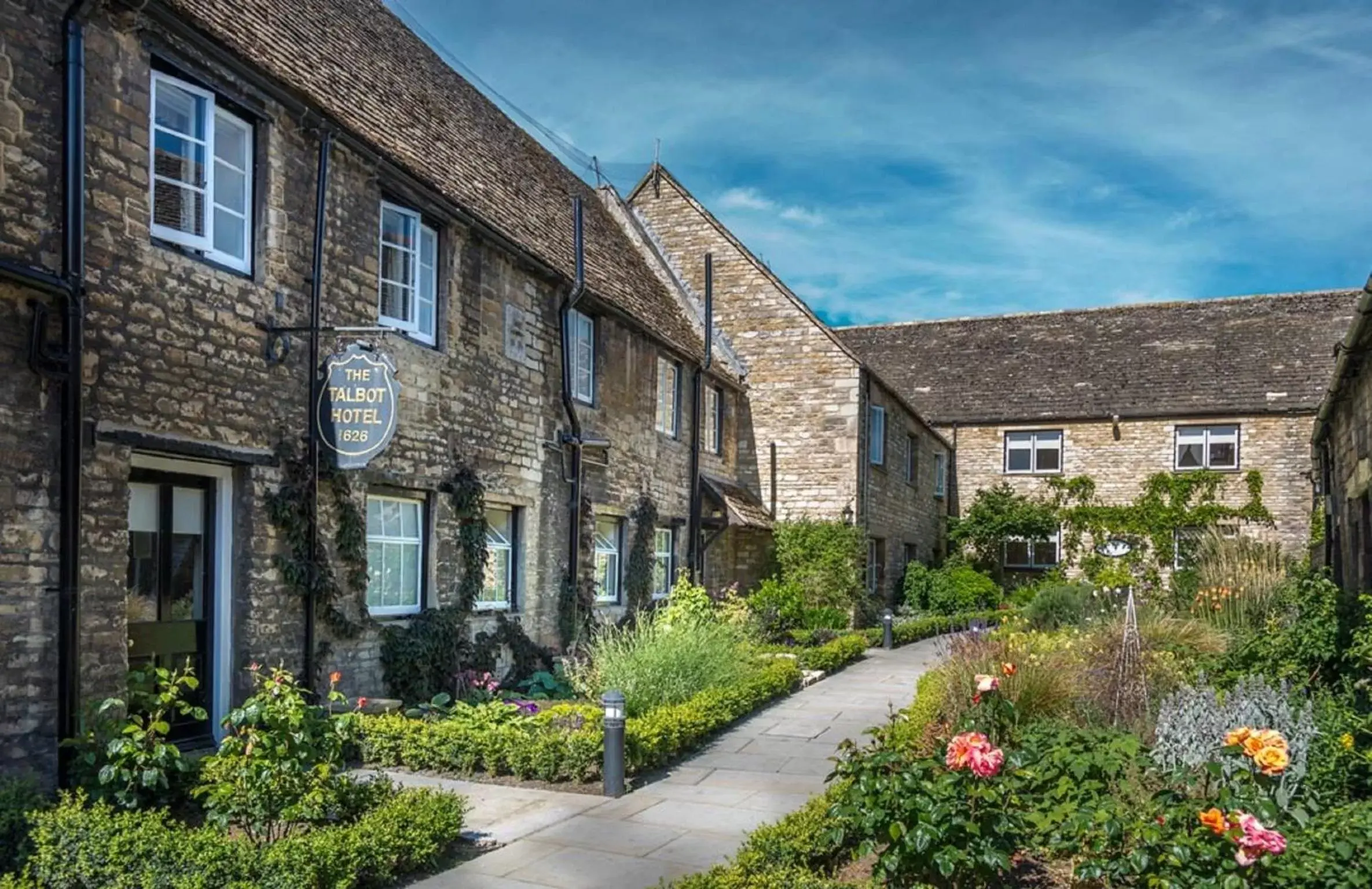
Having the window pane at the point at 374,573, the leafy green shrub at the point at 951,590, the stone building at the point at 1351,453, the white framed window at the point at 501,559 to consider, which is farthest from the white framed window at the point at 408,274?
the leafy green shrub at the point at 951,590

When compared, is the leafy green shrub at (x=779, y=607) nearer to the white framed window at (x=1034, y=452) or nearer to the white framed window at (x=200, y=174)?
the white framed window at (x=200, y=174)

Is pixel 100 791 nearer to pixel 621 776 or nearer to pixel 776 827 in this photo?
pixel 621 776

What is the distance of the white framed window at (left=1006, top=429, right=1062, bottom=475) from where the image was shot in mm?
29875

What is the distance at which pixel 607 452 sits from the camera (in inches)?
603

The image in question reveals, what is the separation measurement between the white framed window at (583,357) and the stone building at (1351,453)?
9.09 m

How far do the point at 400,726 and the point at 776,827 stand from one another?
4021 millimetres

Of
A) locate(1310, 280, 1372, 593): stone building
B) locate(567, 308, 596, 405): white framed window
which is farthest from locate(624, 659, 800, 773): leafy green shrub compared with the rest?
locate(1310, 280, 1372, 593): stone building

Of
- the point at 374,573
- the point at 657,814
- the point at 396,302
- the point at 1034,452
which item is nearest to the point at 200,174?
the point at 396,302

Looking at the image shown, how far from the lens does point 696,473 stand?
19.0 m

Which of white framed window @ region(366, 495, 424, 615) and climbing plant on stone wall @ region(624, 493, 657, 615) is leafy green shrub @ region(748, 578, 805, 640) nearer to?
climbing plant on stone wall @ region(624, 493, 657, 615)

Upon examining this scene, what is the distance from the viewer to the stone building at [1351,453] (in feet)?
30.5

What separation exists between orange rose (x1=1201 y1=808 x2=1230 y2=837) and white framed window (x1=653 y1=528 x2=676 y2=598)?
41.6 feet

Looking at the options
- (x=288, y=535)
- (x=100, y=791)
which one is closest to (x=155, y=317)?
(x=288, y=535)

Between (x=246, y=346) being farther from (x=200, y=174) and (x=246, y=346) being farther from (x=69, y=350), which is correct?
(x=69, y=350)
